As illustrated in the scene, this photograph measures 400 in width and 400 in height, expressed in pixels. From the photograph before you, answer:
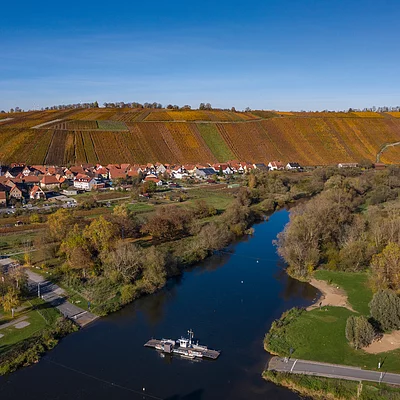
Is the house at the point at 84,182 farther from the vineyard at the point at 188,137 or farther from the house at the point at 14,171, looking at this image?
the vineyard at the point at 188,137

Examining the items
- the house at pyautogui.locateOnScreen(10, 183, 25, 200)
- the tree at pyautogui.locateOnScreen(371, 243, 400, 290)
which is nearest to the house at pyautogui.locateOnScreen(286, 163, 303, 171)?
the house at pyautogui.locateOnScreen(10, 183, 25, 200)

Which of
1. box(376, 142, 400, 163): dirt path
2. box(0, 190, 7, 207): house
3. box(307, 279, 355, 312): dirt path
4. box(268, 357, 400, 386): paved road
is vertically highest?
box(376, 142, 400, 163): dirt path

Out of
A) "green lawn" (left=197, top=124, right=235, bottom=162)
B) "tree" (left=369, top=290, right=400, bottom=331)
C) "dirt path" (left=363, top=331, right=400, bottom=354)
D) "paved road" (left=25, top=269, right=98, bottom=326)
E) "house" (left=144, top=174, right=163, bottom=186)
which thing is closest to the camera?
"dirt path" (left=363, top=331, right=400, bottom=354)

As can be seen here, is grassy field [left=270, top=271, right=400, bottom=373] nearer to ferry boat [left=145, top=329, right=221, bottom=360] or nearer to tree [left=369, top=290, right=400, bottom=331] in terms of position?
tree [left=369, top=290, right=400, bottom=331]

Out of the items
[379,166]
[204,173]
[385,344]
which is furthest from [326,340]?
[379,166]

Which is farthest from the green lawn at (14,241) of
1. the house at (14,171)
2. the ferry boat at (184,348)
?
the house at (14,171)

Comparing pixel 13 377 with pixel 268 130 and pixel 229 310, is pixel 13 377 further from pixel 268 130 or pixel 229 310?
pixel 268 130

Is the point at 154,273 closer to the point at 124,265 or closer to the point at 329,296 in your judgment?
the point at 124,265
